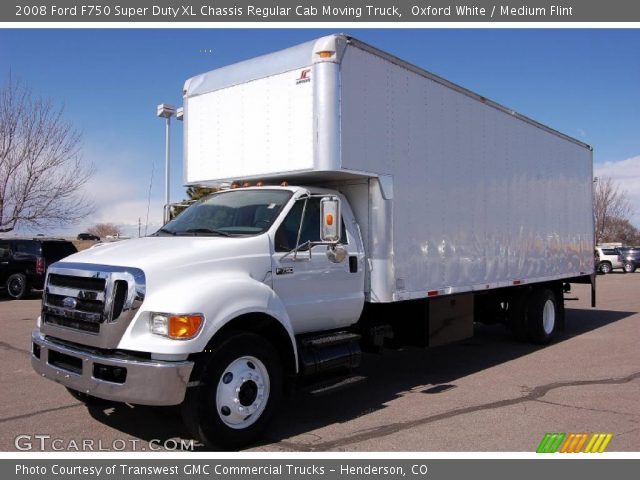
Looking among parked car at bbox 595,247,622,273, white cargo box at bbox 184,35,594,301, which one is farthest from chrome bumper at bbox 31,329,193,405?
parked car at bbox 595,247,622,273

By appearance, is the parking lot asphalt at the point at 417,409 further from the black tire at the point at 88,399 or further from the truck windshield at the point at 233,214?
the truck windshield at the point at 233,214

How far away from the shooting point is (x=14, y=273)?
18.5m

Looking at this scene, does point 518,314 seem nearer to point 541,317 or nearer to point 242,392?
point 541,317

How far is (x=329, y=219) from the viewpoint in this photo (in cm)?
556

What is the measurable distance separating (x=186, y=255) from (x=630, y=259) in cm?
3811

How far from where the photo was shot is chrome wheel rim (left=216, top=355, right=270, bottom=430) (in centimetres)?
487

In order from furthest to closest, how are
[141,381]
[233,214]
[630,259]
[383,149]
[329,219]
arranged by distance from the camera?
[630,259] < [383,149] < [233,214] < [329,219] < [141,381]

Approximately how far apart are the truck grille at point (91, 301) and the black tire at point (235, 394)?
2.49 ft

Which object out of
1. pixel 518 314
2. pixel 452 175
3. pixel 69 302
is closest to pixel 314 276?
pixel 69 302

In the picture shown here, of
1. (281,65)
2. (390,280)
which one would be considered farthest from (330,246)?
(281,65)

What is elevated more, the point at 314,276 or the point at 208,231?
the point at 208,231

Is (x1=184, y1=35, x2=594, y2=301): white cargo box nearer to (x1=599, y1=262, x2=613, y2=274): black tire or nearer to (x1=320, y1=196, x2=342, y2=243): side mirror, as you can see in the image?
(x1=320, y1=196, x2=342, y2=243): side mirror

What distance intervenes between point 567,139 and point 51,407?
9.99 m

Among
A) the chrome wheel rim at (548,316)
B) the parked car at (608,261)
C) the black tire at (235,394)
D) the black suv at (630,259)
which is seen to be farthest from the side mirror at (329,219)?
the black suv at (630,259)
